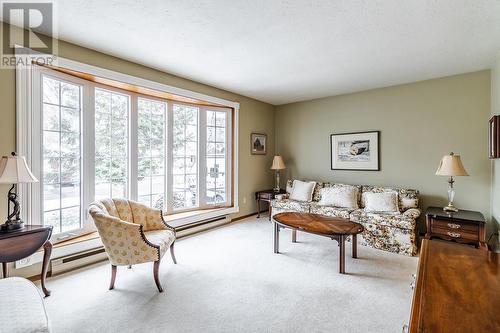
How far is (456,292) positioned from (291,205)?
3.63m

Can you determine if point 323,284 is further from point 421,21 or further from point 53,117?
point 53,117

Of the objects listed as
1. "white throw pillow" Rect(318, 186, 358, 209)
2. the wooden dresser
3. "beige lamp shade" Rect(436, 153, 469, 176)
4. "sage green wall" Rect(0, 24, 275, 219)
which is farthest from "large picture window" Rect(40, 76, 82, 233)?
"beige lamp shade" Rect(436, 153, 469, 176)

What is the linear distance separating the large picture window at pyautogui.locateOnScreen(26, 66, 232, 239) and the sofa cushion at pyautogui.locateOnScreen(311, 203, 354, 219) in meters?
1.72

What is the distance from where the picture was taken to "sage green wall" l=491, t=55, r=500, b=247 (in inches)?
117

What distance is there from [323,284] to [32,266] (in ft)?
9.96

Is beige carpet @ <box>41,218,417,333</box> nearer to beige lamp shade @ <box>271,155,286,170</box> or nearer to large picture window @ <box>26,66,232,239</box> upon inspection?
large picture window @ <box>26,66,232,239</box>

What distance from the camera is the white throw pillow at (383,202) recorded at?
3738 mm

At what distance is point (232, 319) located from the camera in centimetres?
192

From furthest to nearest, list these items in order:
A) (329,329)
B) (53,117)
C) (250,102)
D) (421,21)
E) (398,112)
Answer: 1. (250,102)
2. (398,112)
3. (53,117)
4. (421,21)
5. (329,329)

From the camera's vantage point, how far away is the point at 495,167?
10.5 feet

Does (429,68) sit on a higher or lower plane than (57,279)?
higher

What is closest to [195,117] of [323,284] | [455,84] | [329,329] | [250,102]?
[250,102]

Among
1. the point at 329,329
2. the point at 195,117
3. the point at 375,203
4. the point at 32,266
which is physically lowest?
the point at 329,329

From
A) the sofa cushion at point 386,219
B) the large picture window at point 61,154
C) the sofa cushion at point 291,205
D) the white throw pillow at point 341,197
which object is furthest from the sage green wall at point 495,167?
the large picture window at point 61,154
